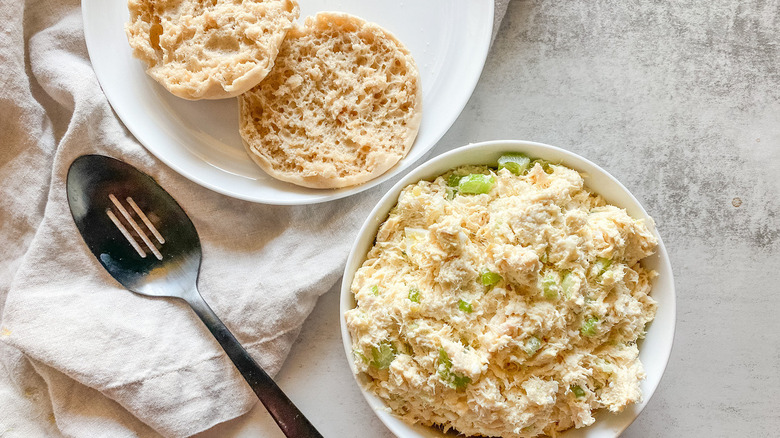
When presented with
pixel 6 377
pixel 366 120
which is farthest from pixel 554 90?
pixel 6 377

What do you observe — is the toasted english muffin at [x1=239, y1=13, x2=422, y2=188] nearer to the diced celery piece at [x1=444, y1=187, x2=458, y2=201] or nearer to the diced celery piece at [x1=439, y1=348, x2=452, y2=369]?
the diced celery piece at [x1=444, y1=187, x2=458, y2=201]

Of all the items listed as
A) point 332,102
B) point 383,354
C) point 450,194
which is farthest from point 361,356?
point 332,102

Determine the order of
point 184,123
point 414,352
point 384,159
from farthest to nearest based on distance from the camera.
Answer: point 184,123 < point 384,159 < point 414,352

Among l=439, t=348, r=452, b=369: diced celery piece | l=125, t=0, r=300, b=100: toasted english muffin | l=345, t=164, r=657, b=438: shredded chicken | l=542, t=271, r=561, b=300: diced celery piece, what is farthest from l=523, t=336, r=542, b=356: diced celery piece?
l=125, t=0, r=300, b=100: toasted english muffin

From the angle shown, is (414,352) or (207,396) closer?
(414,352)

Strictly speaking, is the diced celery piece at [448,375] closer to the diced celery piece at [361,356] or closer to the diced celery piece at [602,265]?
the diced celery piece at [361,356]

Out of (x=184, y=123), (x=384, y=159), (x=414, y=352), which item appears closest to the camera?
(x=414, y=352)

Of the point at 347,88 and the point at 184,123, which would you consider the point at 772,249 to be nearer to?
the point at 347,88
